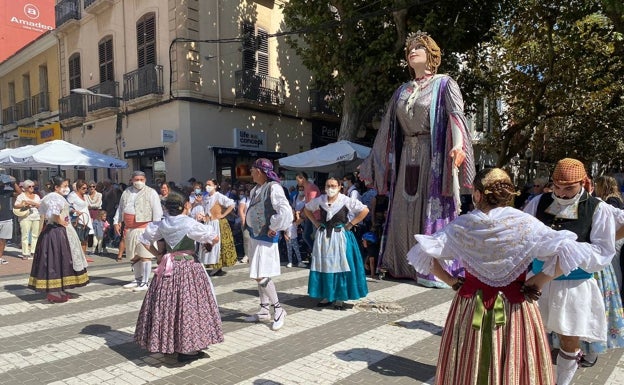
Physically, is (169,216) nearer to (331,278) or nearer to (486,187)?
(331,278)

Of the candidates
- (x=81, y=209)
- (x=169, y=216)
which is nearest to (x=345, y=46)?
(x=81, y=209)

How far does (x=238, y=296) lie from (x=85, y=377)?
9.58 ft

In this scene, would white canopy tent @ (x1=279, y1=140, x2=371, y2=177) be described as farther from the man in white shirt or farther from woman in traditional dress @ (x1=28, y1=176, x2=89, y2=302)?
woman in traditional dress @ (x1=28, y1=176, x2=89, y2=302)

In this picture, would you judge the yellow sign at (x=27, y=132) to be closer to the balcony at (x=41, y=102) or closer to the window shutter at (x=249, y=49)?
the balcony at (x=41, y=102)

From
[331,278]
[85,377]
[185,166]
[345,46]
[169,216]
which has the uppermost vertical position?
[345,46]

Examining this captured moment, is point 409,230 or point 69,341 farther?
point 409,230

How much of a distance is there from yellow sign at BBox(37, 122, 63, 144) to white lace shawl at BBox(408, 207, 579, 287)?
21.8 m

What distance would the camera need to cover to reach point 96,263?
10398 millimetres

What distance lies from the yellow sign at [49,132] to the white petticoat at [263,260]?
742 inches

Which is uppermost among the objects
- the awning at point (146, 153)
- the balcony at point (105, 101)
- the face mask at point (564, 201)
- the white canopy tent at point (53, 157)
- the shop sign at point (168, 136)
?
the balcony at point (105, 101)

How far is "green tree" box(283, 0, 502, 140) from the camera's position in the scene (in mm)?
12734

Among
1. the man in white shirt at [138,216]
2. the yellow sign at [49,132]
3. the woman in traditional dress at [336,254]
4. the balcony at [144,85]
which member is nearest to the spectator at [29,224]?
the man in white shirt at [138,216]

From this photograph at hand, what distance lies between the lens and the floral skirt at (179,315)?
13.5 feet

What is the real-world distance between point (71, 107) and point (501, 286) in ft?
68.4
